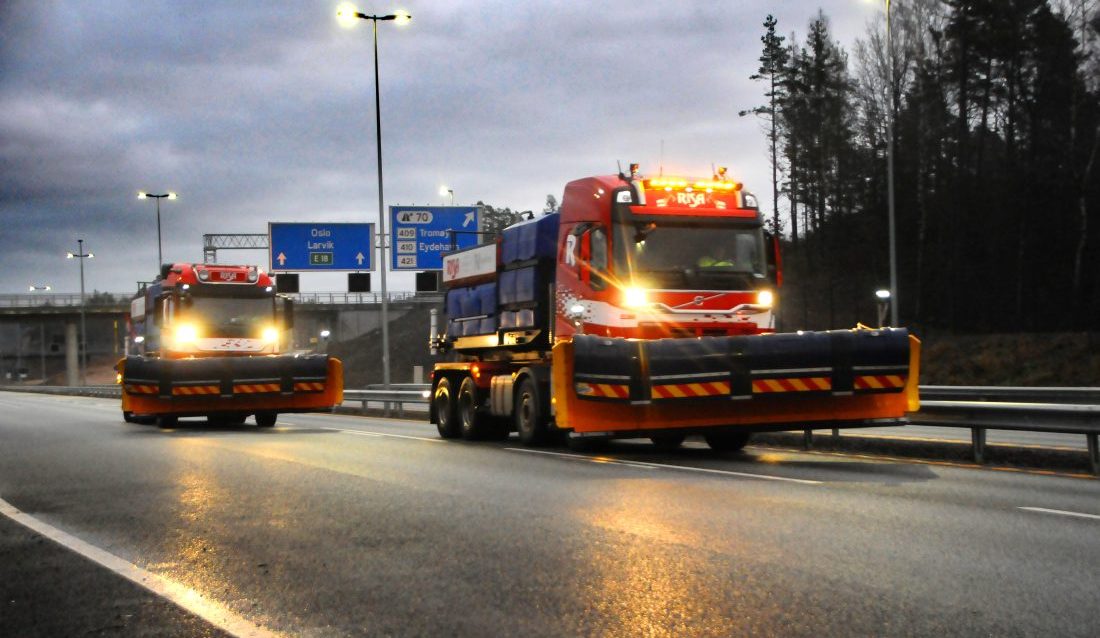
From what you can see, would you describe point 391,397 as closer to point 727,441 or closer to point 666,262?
point 727,441

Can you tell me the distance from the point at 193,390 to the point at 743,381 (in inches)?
540

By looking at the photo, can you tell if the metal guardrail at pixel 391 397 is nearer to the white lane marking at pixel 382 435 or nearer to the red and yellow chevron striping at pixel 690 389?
the white lane marking at pixel 382 435

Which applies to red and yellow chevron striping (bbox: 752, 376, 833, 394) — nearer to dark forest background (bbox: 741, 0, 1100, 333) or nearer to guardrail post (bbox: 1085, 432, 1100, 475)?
guardrail post (bbox: 1085, 432, 1100, 475)

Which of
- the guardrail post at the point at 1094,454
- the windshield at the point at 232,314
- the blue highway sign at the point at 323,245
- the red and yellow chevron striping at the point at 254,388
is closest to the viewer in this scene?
the guardrail post at the point at 1094,454

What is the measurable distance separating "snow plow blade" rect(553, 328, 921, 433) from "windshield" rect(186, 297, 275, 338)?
44.6ft

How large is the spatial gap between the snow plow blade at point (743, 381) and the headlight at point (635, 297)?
27.7 inches

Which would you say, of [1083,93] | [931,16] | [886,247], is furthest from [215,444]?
[886,247]

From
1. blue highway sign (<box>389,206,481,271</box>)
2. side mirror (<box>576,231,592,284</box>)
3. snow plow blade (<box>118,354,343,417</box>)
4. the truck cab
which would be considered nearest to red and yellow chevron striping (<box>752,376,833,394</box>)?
the truck cab

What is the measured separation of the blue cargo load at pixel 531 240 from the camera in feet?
58.3

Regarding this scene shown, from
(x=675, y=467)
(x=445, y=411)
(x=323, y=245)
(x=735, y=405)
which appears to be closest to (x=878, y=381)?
(x=735, y=405)

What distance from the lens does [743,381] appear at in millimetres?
14898

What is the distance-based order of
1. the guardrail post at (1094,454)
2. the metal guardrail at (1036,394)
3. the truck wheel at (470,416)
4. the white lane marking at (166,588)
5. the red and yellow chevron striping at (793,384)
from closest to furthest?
the white lane marking at (166,588)
the guardrail post at (1094,454)
the red and yellow chevron striping at (793,384)
the truck wheel at (470,416)
the metal guardrail at (1036,394)

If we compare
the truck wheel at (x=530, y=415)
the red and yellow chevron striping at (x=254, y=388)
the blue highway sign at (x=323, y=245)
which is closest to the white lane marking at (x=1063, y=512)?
the truck wheel at (x=530, y=415)

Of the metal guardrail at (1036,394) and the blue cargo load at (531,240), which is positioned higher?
the blue cargo load at (531,240)
